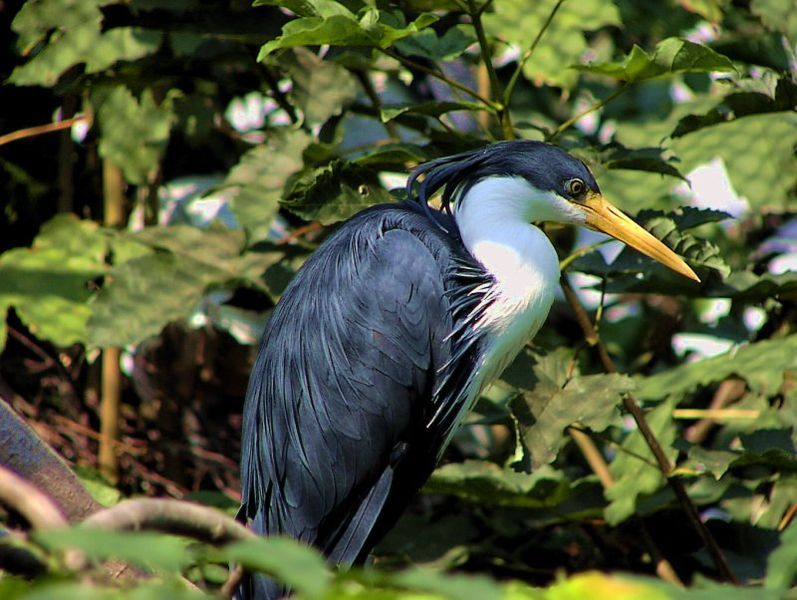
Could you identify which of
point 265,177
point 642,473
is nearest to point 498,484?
point 642,473

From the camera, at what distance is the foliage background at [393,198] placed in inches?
93.8

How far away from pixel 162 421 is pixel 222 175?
2.82ft

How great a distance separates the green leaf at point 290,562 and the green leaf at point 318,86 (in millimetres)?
2147

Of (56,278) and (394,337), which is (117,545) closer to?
(394,337)

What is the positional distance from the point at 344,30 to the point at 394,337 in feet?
2.07

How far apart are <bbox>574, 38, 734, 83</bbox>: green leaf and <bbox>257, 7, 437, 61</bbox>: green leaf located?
1.25ft

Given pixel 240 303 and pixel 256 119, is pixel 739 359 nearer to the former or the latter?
pixel 240 303

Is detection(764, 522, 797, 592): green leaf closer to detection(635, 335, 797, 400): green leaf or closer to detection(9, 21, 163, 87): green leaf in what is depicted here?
detection(635, 335, 797, 400): green leaf

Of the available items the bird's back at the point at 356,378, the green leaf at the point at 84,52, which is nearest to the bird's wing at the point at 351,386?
the bird's back at the point at 356,378

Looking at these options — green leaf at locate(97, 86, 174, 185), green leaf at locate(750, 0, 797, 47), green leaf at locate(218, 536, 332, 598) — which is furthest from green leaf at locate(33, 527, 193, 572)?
green leaf at locate(97, 86, 174, 185)

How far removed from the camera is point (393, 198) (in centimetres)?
253

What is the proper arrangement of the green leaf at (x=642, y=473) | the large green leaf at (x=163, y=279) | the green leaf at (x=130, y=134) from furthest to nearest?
1. the green leaf at (x=130, y=134)
2. the large green leaf at (x=163, y=279)
3. the green leaf at (x=642, y=473)

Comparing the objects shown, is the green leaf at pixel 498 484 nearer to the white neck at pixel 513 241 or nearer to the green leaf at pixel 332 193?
the white neck at pixel 513 241

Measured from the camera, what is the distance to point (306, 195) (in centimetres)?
233
